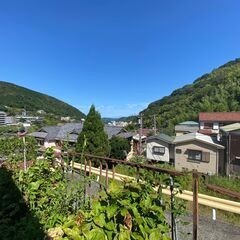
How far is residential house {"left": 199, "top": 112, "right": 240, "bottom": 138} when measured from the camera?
3322 cm

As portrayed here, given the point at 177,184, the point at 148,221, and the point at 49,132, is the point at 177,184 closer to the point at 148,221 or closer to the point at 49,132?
the point at 148,221

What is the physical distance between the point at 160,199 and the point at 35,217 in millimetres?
956

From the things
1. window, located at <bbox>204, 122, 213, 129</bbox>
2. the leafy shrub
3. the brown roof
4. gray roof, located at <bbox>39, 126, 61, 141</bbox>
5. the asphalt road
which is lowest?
the asphalt road

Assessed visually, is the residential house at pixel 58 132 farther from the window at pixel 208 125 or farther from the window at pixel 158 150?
the window at pixel 208 125

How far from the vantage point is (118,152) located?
66.0 feet

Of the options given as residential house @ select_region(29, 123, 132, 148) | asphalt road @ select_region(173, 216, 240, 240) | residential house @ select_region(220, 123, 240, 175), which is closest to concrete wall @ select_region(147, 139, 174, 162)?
residential house @ select_region(29, 123, 132, 148)

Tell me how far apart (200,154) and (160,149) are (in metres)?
4.53

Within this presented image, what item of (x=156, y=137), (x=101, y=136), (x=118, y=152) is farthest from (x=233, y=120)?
(x=101, y=136)

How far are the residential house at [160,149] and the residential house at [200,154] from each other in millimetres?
1458

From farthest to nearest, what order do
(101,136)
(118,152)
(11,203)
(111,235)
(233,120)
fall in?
(233,120)
(118,152)
(101,136)
(11,203)
(111,235)

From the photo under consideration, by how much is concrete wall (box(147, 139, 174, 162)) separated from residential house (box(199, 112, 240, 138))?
12279 millimetres

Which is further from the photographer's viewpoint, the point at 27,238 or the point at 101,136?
the point at 101,136

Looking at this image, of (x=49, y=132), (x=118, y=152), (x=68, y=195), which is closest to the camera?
(x=68, y=195)

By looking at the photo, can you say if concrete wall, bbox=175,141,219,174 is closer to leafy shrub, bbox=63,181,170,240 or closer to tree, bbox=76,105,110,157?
tree, bbox=76,105,110,157
